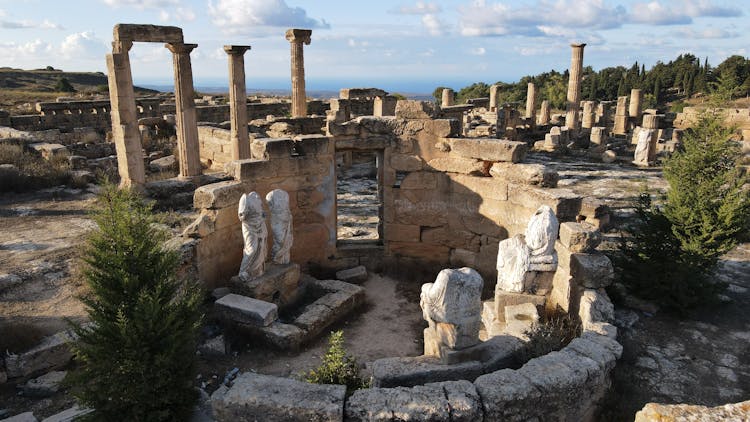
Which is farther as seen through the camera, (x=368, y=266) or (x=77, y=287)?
(x=368, y=266)

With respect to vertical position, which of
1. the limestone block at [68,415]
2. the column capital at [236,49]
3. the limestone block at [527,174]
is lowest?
the limestone block at [68,415]

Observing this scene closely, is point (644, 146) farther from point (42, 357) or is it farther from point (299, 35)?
point (42, 357)

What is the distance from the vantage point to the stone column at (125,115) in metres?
13.3

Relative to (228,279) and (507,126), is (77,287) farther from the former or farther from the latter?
(507,126)

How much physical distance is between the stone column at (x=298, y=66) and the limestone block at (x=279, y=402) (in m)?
17.4

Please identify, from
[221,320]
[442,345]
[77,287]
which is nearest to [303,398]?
[442,345]

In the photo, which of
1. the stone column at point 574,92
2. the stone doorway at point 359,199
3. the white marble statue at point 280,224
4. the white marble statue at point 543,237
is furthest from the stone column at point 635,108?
the white marble statue at point 280,224

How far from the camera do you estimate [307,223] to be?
1000 centimetres

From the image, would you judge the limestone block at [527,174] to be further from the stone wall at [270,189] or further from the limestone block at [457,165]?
the stone wall at [270,189]

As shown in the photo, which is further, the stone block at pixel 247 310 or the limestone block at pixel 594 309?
the stone block at pixel 247 310

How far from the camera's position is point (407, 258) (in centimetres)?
1065

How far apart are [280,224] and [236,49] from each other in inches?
403

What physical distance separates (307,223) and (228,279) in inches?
76.5

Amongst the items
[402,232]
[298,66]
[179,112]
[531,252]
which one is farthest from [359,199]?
[531,252]
